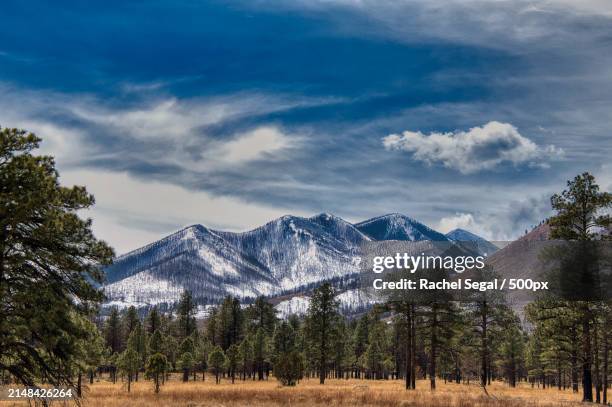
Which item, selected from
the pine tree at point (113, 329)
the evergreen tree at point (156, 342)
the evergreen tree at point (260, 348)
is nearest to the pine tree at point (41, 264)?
the evergreen tree at point (156, 342)

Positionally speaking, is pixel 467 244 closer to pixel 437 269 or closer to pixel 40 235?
pixel 437 269

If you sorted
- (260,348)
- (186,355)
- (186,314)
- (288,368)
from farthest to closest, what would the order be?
(186,314) → (260,348) → (186,355) → (288,368)

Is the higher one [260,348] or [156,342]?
[156,342]

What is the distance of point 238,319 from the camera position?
318 feet

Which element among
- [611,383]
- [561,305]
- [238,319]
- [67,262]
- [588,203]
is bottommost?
[611,383]

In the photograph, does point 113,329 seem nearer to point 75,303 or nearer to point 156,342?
point 156,342

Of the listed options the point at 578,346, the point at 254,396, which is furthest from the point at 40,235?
the point at 578,346

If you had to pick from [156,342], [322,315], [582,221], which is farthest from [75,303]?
[156,342]

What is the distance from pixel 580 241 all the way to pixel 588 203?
6.91 ft

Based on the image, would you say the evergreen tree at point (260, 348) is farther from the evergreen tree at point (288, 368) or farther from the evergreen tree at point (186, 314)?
the evergreen tree at point (288, 368)

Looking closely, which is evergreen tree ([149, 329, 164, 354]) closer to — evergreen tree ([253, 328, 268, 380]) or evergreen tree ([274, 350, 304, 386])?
evergreen tree ([253, 328, 268, 380])

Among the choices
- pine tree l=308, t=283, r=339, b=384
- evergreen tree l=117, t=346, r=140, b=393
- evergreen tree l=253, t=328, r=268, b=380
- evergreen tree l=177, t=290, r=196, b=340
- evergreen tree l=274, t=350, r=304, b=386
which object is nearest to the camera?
evergreen tree l=274, t=350, r=304, b=386

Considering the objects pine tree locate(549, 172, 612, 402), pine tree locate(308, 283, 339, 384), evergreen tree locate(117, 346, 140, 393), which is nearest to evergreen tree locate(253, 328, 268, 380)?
pine tree locate(308, 283, 339, 384)

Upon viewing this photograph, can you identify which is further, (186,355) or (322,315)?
(186,355)
